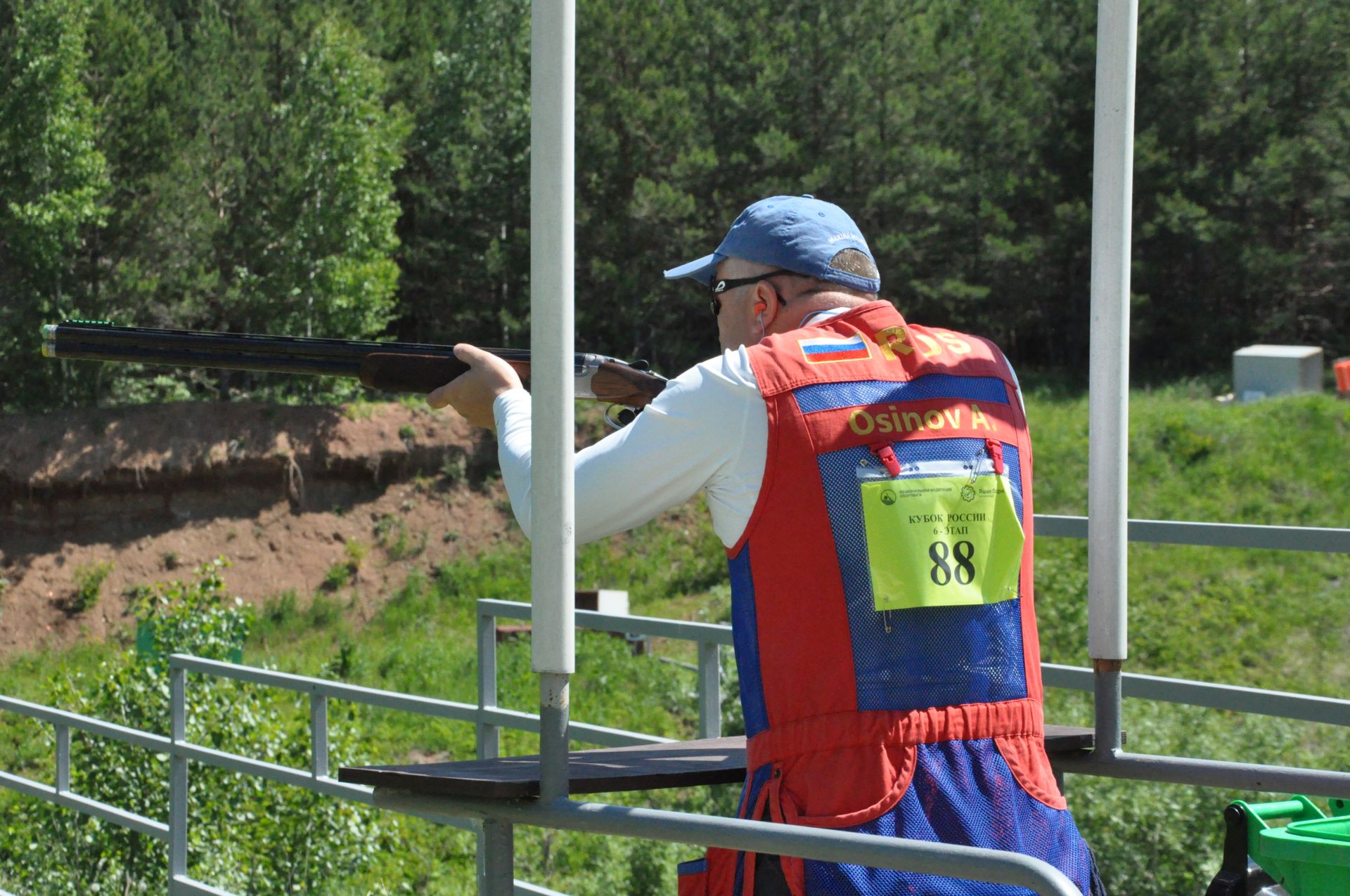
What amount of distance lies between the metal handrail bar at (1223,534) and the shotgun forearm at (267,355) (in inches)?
47.1

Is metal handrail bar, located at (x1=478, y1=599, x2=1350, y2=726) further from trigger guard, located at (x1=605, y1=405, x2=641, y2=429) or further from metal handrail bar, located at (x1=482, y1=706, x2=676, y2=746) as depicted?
trigger guard, located at (x1=605, y1=405, x2=641, y2=429)

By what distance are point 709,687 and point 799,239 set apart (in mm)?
2276

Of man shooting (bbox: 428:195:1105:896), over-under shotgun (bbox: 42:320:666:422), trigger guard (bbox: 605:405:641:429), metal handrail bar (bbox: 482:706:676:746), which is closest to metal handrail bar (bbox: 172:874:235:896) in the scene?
metal handrail bar (bbox: 482:706:676:746)

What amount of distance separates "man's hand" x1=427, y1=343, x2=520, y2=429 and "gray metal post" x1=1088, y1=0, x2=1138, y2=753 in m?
0.99

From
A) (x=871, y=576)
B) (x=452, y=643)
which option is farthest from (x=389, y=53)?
(x=871, y=576)

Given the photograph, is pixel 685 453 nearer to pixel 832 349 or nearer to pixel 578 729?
pixel 832 349

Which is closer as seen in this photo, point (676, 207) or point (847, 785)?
point (847, 785)

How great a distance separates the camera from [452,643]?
2159 centimetres

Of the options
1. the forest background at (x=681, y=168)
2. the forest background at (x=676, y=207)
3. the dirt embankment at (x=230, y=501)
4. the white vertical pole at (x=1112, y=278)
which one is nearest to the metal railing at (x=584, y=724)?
the white vertical pole at (x=1112, y=278)

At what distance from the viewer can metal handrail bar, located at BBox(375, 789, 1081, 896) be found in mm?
1551

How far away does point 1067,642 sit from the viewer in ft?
43.8

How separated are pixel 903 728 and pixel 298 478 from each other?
81.7 ft

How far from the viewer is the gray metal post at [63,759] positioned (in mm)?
6867

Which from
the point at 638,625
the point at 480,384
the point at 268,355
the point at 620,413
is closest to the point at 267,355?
the point at 268,355
